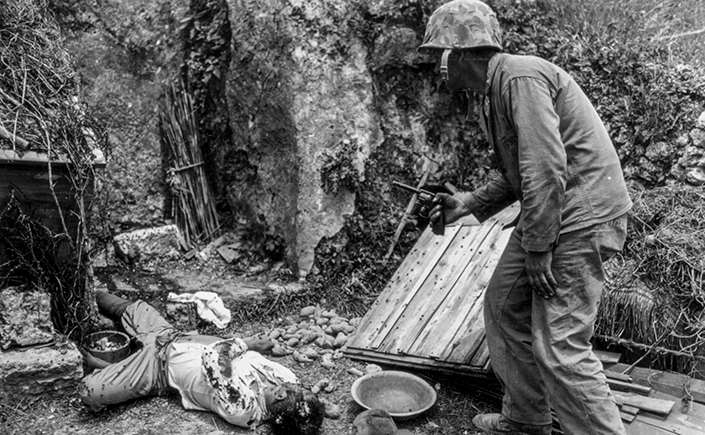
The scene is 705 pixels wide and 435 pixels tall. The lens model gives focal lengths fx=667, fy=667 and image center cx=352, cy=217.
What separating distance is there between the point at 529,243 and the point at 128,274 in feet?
12.9

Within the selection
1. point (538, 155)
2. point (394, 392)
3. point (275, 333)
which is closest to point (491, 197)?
point (538, 155)

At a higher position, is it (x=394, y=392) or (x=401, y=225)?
(x=401, y=225)

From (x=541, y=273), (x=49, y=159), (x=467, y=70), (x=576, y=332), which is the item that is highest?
(x=467, y=70)

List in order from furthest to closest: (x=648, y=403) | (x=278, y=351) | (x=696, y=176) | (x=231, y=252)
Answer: (x=231, y=252), (x=696, y=176), (x=278, y=351), (x=648, y=403)

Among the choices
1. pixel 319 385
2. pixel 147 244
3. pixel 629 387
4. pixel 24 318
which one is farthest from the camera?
pixel 147 244

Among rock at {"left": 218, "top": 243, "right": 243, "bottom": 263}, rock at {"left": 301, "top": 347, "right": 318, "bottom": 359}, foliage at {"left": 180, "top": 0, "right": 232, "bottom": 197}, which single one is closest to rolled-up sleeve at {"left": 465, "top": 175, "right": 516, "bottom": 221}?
rock at {"left": 301, "top": 347, "right": 318, "bottom": 359}

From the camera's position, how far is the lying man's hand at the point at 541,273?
10.1 feet

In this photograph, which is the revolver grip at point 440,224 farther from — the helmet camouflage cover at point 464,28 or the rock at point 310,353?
the rock at point 310,353

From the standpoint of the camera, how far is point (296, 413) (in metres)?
3.74

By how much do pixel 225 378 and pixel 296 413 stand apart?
52cm

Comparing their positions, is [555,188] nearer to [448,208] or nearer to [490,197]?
[490,197]

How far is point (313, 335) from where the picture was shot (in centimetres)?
498

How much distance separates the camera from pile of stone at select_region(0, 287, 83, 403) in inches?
161

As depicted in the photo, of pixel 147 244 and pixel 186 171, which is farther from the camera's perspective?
pixel 186 171
